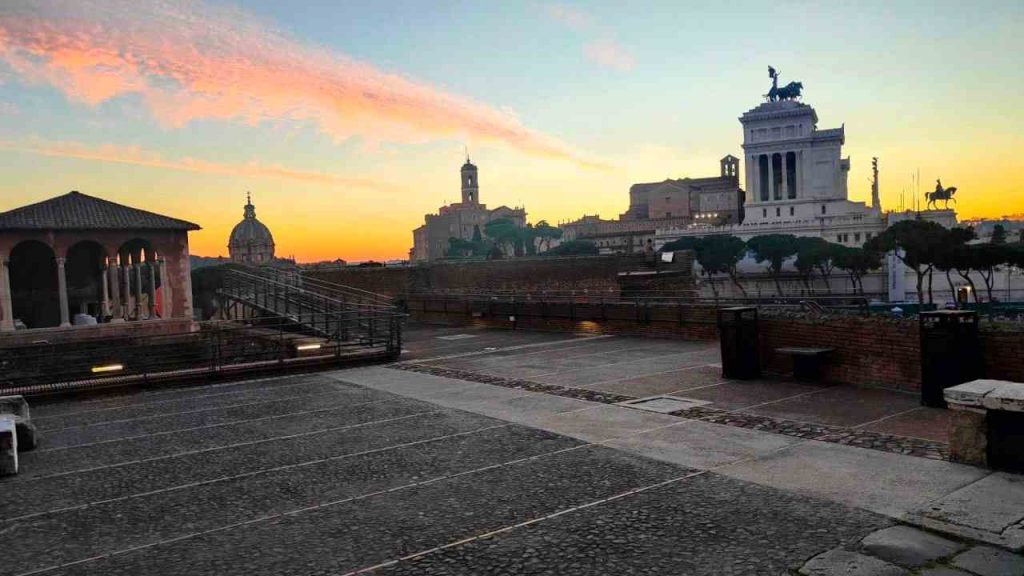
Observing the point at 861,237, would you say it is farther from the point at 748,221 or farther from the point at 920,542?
the point at 920,542

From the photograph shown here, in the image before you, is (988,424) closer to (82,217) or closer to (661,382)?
(661,382)

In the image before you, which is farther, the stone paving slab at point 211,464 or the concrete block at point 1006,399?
the stone paving slab at point 211,464

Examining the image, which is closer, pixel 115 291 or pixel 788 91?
pixel 115 291

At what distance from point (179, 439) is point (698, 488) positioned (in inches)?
330

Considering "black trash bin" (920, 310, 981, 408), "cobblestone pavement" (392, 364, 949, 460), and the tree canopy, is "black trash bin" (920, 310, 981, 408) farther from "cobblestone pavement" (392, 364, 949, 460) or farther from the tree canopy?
the tree canopy

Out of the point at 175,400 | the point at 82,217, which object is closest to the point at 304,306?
the point at 175,400

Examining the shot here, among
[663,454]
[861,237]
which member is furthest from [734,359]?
[861,237]

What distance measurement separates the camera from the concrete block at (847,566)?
5.30 metres

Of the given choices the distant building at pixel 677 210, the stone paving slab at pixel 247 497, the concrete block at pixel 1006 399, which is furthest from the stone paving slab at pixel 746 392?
the distant building at pixel 677 210

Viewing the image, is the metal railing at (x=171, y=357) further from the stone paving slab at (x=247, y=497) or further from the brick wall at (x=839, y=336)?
the stone paving slab at (x=247, y=497)

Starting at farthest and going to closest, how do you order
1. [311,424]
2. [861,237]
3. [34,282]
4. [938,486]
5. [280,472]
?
[861,237], [34,282], [311,424], [280,472], [938,486]

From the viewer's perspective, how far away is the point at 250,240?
11494 centimetres

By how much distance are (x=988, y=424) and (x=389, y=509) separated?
6.79 meters

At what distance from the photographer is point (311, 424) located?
473 inches
